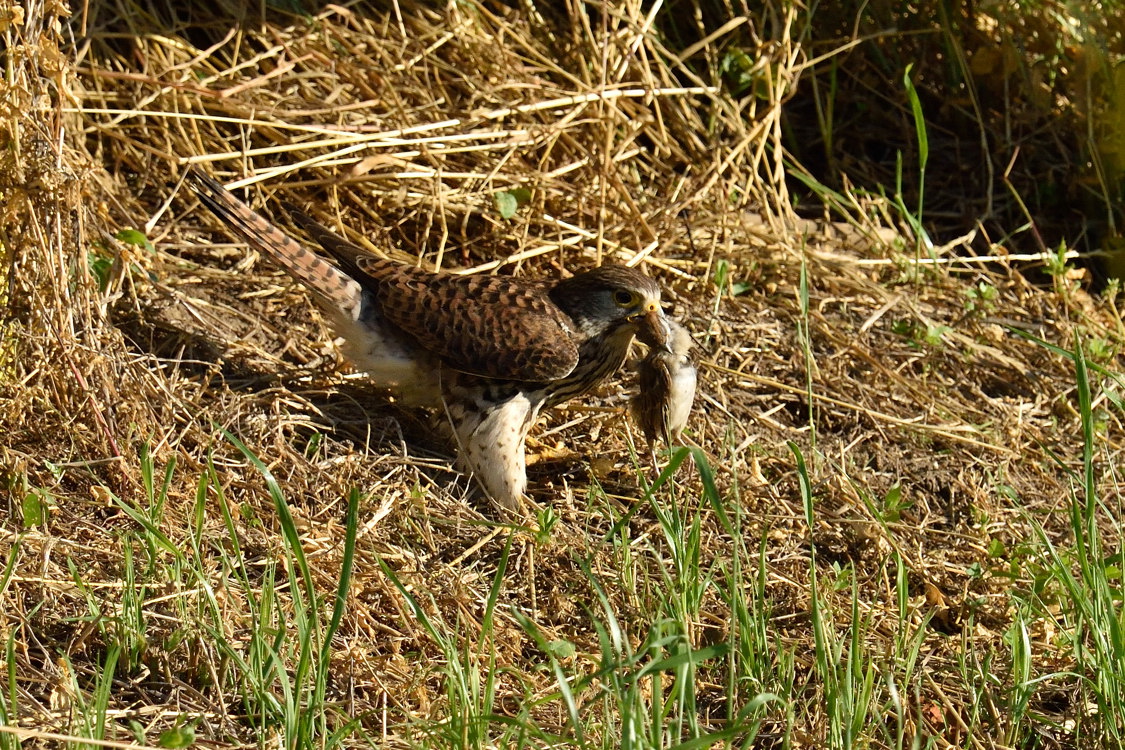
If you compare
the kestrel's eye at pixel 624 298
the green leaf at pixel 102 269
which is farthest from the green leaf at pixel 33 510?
the kestrel's eye at pixel 624 298

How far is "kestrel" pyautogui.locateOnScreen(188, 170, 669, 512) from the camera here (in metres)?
4.05

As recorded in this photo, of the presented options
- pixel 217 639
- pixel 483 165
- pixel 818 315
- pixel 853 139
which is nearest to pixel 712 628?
pixel 217 639

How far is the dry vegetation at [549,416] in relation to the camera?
Answer: 9.91 ft

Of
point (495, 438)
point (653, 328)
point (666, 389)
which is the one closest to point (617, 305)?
point (653, 328)

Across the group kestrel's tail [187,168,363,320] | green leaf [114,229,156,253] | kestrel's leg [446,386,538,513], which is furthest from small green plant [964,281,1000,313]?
green leaf [114,229,156,253]

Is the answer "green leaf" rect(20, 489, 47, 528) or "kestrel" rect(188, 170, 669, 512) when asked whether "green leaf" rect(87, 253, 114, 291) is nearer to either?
"kestrel" rect(188, 170, 669, 512)

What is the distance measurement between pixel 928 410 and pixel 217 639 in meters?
2.71

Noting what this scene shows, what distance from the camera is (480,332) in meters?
4.09

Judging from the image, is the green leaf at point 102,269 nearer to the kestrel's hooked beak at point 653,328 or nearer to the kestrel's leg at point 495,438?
the kestrel's leg at point 495,438

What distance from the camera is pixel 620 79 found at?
18.4 feet

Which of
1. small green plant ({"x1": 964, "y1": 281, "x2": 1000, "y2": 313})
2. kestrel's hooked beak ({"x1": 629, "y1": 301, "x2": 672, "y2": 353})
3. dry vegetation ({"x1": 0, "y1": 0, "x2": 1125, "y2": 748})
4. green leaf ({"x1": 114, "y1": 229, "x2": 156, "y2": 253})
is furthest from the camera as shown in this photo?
small green plant ({"x1": 964, "y1": 281, "x2": 1000, "y2": 313})

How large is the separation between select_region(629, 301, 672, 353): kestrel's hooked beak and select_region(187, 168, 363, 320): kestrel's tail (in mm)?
877

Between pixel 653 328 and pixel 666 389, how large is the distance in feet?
0.70

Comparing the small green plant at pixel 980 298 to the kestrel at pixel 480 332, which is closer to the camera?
the kestrel at pixel 480 332
